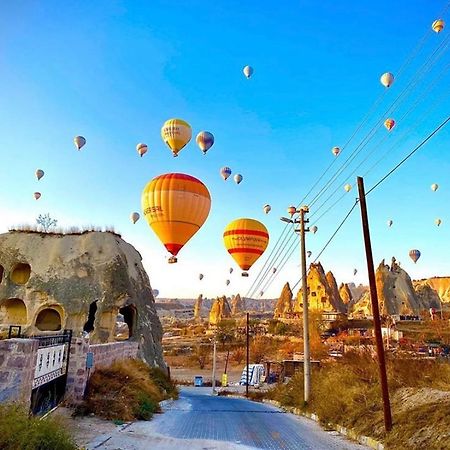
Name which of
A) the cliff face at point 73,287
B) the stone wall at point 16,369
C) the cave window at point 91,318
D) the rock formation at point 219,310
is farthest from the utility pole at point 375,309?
the rock formation at point 219,310

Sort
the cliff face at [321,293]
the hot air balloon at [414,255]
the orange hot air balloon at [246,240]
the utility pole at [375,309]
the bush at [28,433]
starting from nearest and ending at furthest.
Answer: the bush at [28,433] → the utility pole at [375,309] → the orange hot air balloon at [246,240] → the hot air balloon at [414,255] → the cliff face at [321,293]

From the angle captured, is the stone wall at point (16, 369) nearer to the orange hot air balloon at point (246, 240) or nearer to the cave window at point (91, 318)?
the cave window at point (91, 318)

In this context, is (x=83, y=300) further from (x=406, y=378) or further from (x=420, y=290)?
(x=420, y=290)

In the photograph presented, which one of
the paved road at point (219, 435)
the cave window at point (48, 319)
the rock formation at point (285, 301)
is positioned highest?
the rock formation at point (285, 301)

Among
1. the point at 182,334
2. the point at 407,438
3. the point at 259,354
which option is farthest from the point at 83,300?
the point at 182,334

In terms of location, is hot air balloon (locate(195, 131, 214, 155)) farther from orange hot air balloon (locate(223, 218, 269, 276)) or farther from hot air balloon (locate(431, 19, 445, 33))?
hot air balloon (locate(431, 19, 445, 33))

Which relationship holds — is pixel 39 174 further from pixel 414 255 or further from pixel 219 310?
pixel 219 310
